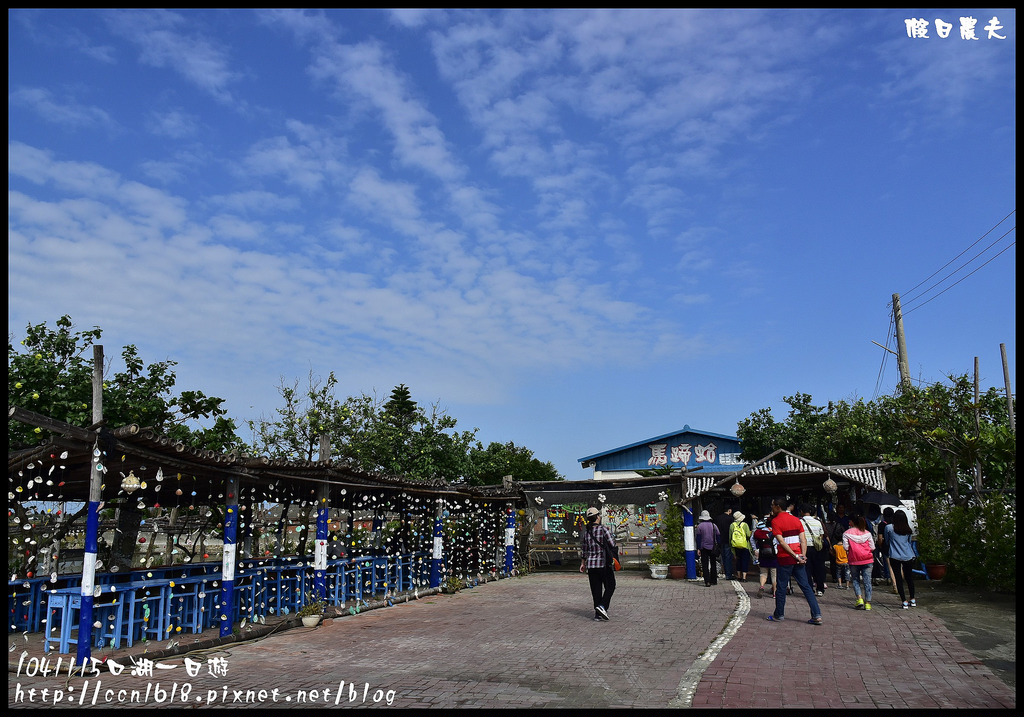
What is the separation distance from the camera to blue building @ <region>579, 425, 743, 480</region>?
110ft

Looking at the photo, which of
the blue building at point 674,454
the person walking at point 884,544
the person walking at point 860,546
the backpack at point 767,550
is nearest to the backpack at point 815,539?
the backpack at point 767,550

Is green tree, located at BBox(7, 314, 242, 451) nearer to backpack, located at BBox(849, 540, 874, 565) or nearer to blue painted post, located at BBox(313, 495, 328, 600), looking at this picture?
blue painted post, located at BBox(313, 495, 328, 600)

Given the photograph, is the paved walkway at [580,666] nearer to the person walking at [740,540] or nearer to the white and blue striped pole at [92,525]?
the white and blue striped pole at [92,525]

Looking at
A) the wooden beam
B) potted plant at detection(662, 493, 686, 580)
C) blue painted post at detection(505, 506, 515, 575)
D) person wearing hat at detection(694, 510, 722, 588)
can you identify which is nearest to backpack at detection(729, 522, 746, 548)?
person wearing hat at detection(694, 510, 722, 588)

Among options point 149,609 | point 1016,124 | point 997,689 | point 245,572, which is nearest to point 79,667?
point 149,609

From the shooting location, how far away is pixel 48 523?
14664 mm

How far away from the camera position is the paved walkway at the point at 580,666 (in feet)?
20.5

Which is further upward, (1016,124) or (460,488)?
(1016,124)

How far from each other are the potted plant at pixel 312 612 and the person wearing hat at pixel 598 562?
14.9 ft

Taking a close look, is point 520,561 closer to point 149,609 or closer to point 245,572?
point 245,572

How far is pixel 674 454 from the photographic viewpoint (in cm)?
3394

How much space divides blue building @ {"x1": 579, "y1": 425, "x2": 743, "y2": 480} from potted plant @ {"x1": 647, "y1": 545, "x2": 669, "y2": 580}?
14892 mm

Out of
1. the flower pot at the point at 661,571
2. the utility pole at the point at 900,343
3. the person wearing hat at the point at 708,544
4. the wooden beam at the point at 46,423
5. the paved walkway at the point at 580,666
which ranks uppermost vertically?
the utility pole at the point at 900,343

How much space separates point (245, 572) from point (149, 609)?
5.92 feet
